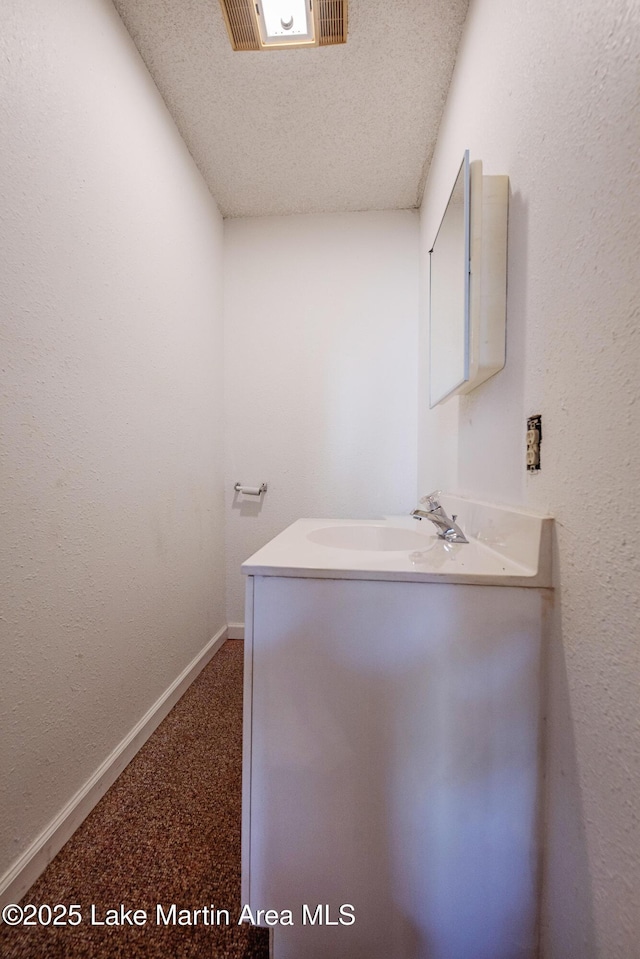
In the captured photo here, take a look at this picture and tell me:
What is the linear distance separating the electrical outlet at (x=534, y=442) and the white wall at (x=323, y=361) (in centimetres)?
128

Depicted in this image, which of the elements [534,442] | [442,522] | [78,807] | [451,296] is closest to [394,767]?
[442,522]

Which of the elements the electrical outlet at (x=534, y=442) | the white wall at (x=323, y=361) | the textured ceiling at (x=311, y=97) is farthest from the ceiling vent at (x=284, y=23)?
the electrical outlet at (x=534, y=442)

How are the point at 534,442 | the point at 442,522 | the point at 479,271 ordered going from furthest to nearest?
the point at 442,522 < the point at 479,271 < the point at 534,442

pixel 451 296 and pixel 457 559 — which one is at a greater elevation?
pixel 451 296

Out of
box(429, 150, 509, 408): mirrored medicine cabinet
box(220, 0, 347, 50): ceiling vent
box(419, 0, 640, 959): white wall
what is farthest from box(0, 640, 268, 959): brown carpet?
box(220, 0, 347, 50): ceiling vent

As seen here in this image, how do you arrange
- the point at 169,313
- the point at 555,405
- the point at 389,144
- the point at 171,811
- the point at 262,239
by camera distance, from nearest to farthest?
the point at 555,405
the point at 171,811
the point at 169,313
the point at 389,144
the point at 262,239

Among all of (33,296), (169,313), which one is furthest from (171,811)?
(169,313)

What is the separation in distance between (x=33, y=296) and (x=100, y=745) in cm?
123

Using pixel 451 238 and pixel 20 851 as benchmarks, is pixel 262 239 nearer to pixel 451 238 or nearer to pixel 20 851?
pixel 451 238

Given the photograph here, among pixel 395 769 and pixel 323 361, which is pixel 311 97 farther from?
pixel 395 769

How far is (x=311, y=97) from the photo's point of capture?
1.38 metres

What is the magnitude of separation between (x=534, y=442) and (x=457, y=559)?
28cm

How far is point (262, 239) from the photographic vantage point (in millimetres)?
2049

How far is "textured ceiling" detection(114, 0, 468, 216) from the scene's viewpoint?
116 cm
